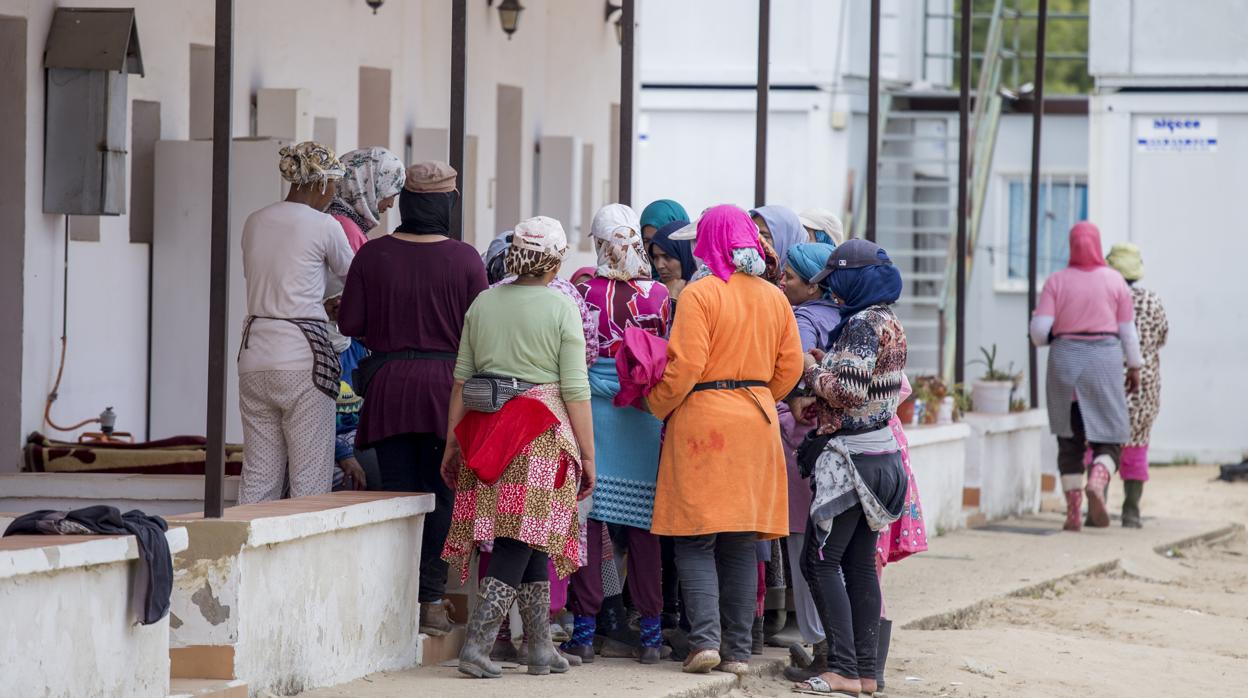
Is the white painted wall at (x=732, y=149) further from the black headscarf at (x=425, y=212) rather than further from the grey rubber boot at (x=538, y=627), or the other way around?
the grey rubber boot at (x=538, y=627)

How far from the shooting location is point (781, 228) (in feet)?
24.2

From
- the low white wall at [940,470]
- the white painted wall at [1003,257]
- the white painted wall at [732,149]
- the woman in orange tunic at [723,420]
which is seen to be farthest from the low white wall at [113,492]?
the white painted wall at [1003,257]

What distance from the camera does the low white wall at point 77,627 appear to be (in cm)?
478

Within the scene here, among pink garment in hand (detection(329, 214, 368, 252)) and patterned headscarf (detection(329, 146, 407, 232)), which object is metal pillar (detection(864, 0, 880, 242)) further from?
pink garment in hand (detection(329, 214, 368, 252))

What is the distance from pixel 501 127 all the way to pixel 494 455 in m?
7.58

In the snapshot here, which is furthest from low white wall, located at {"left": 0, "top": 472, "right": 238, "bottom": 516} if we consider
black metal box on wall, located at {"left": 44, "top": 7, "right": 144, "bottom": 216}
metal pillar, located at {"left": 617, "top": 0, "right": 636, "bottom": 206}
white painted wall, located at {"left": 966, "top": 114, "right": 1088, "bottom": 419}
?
white painted wall, located at {"left": 966, "top": 114, "right": 1088, "bottom": 419}

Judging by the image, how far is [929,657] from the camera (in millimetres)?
7902

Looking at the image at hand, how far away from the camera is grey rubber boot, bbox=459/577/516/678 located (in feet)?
21.3

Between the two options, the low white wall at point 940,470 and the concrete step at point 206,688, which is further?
the low white wall at point 940,470

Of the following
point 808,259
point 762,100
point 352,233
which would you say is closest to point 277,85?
point 762,100

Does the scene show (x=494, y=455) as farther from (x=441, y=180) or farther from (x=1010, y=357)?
(x=1010, y=357)

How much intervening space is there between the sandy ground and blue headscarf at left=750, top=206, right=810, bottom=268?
162 cm

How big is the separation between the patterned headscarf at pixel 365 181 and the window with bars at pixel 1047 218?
1456cm

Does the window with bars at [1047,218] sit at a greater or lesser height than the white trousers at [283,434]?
greater
